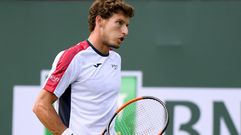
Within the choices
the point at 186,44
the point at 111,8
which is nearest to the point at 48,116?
the point at 111,8

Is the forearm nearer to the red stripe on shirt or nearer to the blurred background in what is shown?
the red stripe on shirt

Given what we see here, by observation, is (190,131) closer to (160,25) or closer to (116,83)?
(160,25)

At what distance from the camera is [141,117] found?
390 centimetres

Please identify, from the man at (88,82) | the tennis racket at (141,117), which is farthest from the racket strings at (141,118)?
the man at (88,82)

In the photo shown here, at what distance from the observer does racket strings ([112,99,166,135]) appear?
3.84 meters

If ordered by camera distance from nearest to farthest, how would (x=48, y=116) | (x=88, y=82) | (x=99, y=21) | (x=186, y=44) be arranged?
(x=48, y=116), (x=88, y=82), (x=99, y=21), (x=186, y=44)

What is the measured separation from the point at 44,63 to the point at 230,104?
1302mm

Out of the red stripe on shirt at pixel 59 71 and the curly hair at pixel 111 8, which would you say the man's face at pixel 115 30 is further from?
the red stripe on shirt at pixel 59 71

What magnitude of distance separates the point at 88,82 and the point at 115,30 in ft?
0.87

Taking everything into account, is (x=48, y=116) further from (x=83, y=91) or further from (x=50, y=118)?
(x=83, y=91)

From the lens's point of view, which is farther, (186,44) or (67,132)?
(186,44)

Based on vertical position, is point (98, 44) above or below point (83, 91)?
above

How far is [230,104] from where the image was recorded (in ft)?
18.3

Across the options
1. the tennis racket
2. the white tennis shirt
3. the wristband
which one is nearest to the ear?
the white tennis shirt
